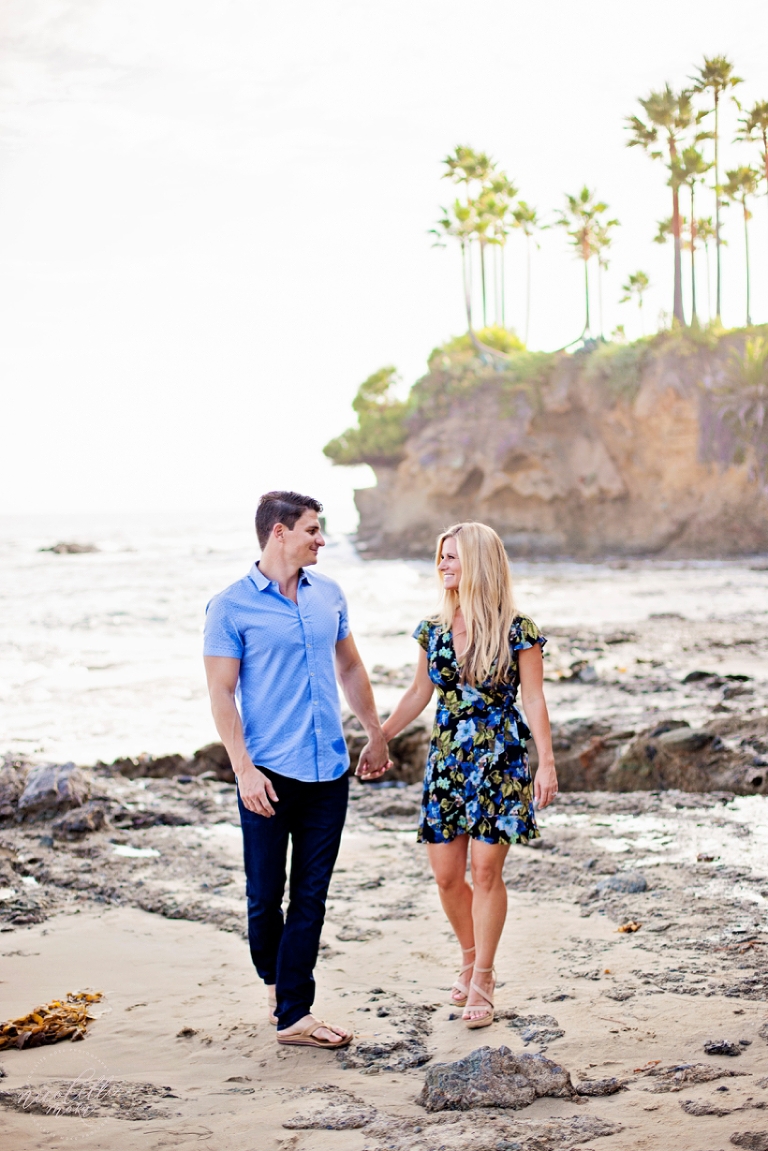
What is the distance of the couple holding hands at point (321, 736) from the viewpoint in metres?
3.50

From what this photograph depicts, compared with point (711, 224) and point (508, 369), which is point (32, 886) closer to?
point (508, 369)

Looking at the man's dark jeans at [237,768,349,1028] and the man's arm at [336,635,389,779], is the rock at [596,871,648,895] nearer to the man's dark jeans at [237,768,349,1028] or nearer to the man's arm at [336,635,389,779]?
the man's arm at [336,635,389,779]

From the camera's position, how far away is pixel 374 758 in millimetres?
3885

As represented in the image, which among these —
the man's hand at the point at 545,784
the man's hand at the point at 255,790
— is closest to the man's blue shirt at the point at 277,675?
the man's hand at the point at 255,790

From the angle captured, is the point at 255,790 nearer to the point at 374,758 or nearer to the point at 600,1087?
the point at 374,758

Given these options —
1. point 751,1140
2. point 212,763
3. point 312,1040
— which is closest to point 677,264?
point 212,763

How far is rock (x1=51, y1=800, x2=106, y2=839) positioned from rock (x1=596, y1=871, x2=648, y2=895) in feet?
10.5

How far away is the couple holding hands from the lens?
350 cm

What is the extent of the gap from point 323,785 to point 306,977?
0.68 metres

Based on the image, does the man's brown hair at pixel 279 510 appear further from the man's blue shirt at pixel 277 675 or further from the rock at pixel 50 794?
the rock at pixel 50 794

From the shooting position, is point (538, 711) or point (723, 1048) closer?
point (723, 1048)

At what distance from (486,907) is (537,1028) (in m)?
0.43

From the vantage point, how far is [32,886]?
5387 mm

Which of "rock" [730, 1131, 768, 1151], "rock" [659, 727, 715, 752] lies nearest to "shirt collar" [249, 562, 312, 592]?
"rock" [730, 1131, 768, 1151]
